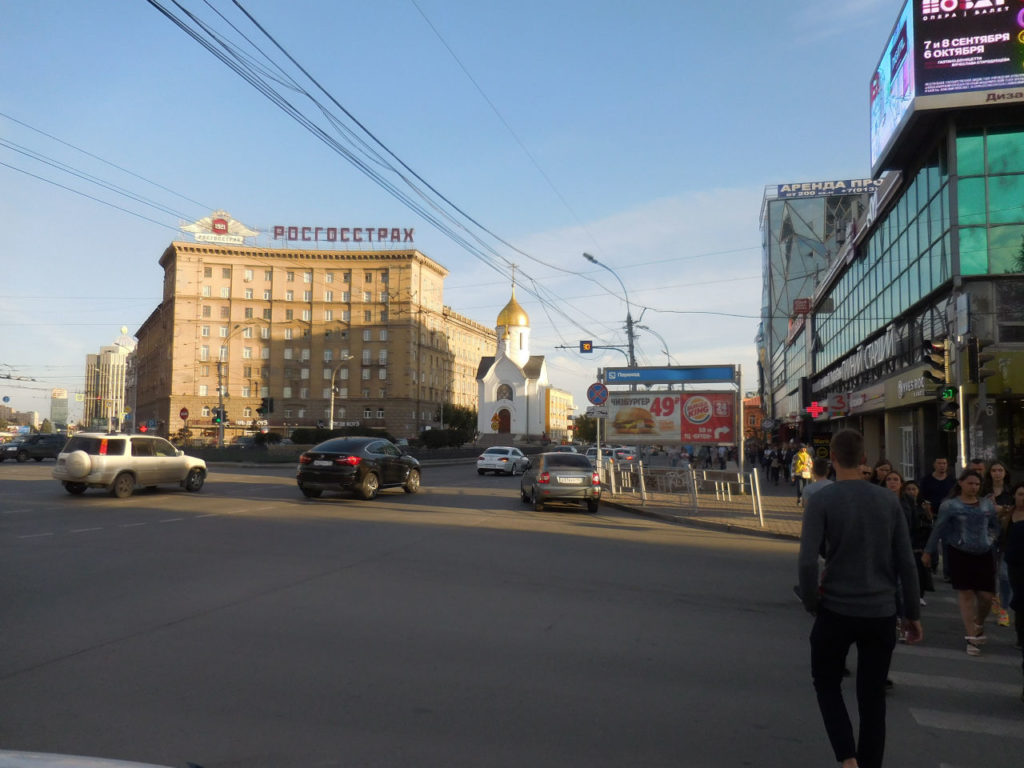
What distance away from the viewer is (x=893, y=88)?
84.4ft

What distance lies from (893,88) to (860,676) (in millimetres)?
26340

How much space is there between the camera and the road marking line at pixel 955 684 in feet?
19.6

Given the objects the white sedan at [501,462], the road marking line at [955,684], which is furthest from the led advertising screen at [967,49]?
the white sedan at [501,462]

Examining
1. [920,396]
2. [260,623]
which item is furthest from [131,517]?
[920,396]

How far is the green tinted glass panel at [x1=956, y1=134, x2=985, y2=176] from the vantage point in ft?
74.0

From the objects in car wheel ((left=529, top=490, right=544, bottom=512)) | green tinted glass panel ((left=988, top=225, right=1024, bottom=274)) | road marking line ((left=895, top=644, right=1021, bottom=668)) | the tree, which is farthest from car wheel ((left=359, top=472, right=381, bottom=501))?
the tree

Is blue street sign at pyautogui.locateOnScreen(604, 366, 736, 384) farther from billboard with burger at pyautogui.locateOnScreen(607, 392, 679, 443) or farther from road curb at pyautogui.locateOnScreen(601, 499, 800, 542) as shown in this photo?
road curb at pyautogui.locateOnScreen(601, 499, 800, 542)

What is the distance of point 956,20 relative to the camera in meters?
23.6

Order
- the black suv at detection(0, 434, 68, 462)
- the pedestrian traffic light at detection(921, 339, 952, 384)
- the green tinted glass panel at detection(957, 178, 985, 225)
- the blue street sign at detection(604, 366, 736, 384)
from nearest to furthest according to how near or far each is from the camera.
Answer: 1. the pedestrian traffic light at detection(921, 339, 952, 384)
2. the green tinted glass panel at detection(957, 178, 985, 225)
3. the blue street sign at detection(604, 366, 736, 384)
4. the black suv at detection(0, 434, 68, 462)

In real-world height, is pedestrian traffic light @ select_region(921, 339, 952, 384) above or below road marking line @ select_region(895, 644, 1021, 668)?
above

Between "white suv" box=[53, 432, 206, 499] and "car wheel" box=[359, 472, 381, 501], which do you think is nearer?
"white suv" box=[53, 432, 206, 499]

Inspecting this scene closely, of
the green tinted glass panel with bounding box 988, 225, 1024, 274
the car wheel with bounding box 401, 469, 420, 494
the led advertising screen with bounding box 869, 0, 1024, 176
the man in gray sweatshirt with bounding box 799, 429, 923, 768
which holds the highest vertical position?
the led advertising screen with bounding box 869, 0, 1024, 176

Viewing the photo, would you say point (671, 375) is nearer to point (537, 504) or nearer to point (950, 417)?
point (537, 504)

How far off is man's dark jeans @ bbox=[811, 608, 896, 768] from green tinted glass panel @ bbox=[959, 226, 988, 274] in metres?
21.5
